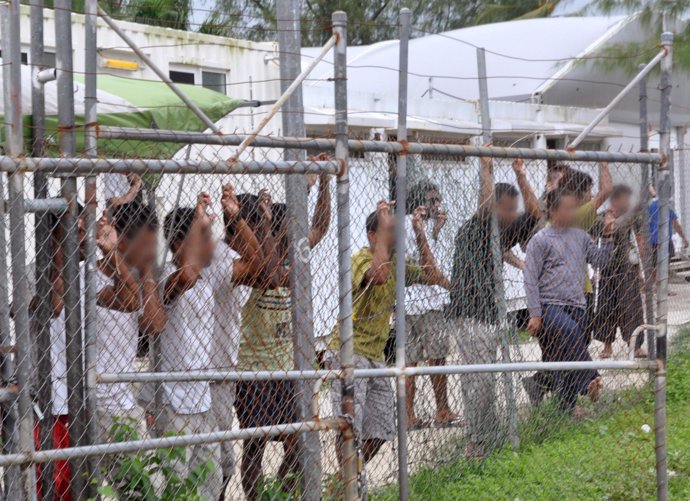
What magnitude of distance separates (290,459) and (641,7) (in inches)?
366

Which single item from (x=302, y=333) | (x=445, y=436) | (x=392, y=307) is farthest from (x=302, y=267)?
(x=445, y=436)

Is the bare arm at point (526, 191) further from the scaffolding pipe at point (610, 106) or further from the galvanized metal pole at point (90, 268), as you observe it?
the galvanized metal pole at point (90, 268)

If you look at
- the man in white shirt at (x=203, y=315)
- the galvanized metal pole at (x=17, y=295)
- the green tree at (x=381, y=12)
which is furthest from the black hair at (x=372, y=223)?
the green tree at (x=381, y=12)

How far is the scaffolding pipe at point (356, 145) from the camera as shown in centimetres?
421

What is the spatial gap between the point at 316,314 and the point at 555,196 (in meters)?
1.79

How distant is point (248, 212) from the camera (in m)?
4.56

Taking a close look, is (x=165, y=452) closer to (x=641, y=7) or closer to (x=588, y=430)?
(x=588, y=430)

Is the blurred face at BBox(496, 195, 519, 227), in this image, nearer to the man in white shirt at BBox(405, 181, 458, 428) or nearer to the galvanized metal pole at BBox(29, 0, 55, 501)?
the man in white shirt at BBox(405, 181, 458, 428)

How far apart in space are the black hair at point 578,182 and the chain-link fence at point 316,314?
0.06ft

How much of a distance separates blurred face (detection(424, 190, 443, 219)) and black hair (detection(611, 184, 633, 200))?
112 cm

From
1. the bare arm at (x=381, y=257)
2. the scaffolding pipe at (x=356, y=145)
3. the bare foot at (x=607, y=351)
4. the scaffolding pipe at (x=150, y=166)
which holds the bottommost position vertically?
the bare foot at (x=607, y=351)

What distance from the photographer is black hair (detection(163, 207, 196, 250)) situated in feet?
14.0

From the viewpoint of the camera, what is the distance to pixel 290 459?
497 centimetres

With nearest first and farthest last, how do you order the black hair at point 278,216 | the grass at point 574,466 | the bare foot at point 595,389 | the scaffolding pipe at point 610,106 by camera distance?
the black hair at point 278,216
the scaffolding pipe at point 610,106
the grass at point 574,466
the bare foot at point 595,389
